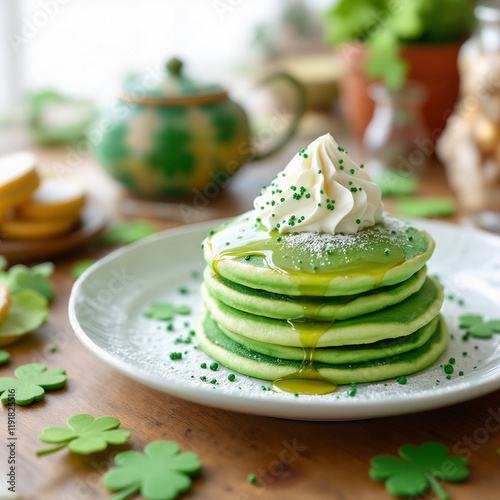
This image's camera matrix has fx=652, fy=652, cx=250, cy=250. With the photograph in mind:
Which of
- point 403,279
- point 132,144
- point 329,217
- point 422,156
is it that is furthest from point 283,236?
point 422,156

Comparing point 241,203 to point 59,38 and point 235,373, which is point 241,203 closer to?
point 235,373

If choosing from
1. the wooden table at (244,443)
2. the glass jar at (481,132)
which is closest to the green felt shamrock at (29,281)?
the wooden table at (244,443)

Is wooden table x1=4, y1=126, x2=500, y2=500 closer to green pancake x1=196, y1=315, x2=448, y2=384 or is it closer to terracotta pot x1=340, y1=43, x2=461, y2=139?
green pancake x1=196, y1=315, x2=448, y2=384

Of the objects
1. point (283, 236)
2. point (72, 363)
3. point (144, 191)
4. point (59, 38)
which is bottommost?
point (72, 363)

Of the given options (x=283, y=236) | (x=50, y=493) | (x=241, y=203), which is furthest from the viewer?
(x=241, y=203)

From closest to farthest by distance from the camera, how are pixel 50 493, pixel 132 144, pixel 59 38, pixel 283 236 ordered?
pixel 50 493, pixel 283 236, pixel 132 144, pixel 59 38

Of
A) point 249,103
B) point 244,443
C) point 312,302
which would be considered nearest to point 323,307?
point 312,302

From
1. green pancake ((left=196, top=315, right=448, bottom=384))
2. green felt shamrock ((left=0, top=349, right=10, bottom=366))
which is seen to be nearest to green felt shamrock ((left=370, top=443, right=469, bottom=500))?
green pancake ((left=196, top=315, right=448, bottom=384))
